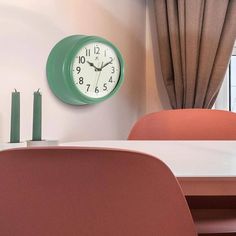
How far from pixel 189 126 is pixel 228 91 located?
39.3 inches

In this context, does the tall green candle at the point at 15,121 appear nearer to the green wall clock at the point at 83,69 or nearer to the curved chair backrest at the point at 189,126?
the green wall clock at the point at 83,69

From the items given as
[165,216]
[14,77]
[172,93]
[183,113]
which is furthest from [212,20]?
[165,216]

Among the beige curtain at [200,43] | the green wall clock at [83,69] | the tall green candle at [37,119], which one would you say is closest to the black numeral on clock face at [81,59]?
the green wall clock at [83,69]

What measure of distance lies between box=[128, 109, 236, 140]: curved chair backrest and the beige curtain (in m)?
0.55

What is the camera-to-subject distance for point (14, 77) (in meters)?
1.53

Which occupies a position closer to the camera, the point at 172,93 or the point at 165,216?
the point at 165,216

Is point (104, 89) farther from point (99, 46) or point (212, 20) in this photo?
point (212, 20)

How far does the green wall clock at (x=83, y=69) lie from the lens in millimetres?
1673

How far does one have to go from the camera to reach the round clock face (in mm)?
1726

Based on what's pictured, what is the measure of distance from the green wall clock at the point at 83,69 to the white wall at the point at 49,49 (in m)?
0.05

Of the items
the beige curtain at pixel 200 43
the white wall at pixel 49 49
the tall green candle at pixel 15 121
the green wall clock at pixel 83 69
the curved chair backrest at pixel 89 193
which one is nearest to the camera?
the curved chair backrest at pixel 89 193

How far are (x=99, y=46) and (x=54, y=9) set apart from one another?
0.94 ft

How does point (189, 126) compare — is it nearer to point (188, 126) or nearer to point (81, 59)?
point (188, 126)

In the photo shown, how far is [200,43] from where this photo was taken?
7.72 feet
